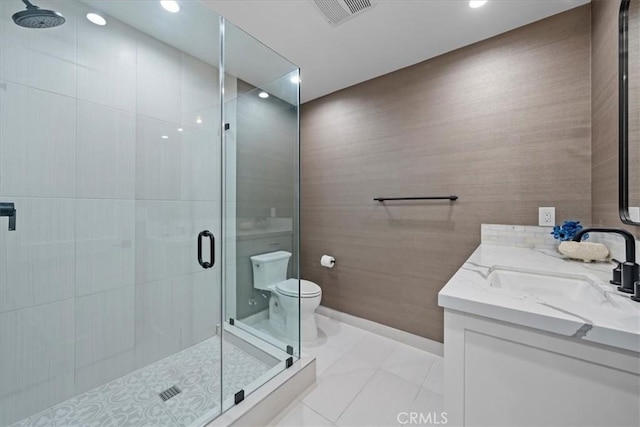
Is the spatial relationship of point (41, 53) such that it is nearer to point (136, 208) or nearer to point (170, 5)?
point (170, 5)

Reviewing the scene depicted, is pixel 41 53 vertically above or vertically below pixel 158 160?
above

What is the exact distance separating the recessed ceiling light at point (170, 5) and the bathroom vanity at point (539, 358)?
2138mm

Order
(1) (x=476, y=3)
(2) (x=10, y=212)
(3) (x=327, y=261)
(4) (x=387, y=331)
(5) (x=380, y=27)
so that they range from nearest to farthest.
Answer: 1. (2) (x=10, y=212)
2. (1) (x=476, y=3)
3. (5) (x=380, y=27)
4. (4) (x=387, y=331)
5. (3) (x=327, y=261)

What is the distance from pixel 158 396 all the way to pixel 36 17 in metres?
2.14

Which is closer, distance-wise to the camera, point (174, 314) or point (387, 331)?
point (174, 314)

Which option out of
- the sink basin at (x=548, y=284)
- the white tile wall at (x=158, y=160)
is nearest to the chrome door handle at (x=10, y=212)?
the white tile wall at (x=158, y=160)

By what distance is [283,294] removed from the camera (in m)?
1.95

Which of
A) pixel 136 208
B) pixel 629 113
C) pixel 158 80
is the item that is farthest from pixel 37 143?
pixel 629 113

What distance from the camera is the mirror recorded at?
1.04m

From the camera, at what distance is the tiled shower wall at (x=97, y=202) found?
128 cm

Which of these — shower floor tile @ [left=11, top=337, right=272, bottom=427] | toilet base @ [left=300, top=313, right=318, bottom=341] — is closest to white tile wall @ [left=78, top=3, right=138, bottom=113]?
shower floor tile @ [left=11, top=337, right=272, bottom=427]

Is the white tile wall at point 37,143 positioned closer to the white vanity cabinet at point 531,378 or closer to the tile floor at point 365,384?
the tile floor at point 365,384

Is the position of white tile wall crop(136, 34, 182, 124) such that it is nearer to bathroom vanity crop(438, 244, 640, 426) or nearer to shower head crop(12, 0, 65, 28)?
shower head crop(12, 0, 65, 28)

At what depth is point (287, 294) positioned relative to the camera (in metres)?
1.93
